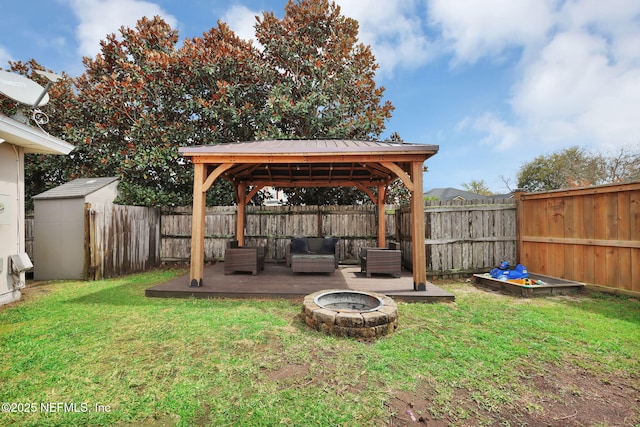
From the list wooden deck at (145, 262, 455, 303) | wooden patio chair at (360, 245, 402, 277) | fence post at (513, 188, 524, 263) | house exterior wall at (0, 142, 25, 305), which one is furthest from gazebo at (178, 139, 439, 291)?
fence post at (513, 188, 524, 263)

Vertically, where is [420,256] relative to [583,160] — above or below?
below

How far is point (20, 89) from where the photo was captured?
461cm

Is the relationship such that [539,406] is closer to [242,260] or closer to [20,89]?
[242,260]

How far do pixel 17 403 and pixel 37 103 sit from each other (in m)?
5.01

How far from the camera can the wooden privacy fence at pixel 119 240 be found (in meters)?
6.30

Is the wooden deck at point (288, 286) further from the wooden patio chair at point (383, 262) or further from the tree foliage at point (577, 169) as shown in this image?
the tree foliage at point (577, 169)

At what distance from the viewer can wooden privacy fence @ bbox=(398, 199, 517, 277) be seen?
6.59m

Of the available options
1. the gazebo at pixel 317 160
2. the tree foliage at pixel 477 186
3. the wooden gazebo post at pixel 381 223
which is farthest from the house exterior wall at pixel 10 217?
the tree foliage at pixel 477 186

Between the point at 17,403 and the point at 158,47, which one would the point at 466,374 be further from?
the point at 158,47

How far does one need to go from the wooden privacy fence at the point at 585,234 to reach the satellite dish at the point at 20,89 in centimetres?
986

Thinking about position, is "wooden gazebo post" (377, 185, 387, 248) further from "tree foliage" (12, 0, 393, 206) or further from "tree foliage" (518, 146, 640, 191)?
"tree foliage" (518, 146, 640, 191)

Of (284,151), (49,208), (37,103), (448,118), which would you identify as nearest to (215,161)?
(284,151)

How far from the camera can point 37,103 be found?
471 centimetres

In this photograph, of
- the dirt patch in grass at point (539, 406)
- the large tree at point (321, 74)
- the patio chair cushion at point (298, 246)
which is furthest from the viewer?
the large tree at point (321, 74)
